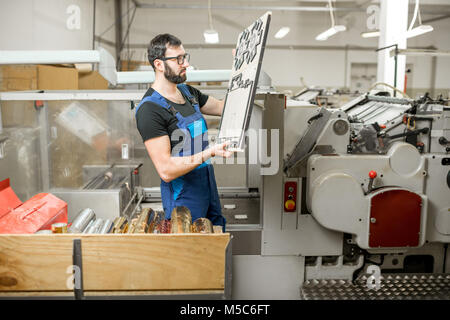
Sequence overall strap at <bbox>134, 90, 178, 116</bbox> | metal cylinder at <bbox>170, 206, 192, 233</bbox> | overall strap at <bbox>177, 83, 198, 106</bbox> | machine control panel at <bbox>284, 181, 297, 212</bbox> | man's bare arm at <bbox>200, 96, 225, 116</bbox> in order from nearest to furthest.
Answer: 1. metal cylinder at <bbox>170, 206, 192, 233</bbox>
2. overall strap at <bbox>134, 90, 178, 116</bbox>
3. overall strap at <bbox>177, 83, 198, 106</bbox>
4. man's bare arm at <bbox>200, 96, 225, 116</bbox>
5. machine control panel at <bbox>284, 181, 297, 212</bbox>

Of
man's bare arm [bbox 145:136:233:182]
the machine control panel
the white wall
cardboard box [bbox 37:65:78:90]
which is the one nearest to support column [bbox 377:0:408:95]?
the machine control panel

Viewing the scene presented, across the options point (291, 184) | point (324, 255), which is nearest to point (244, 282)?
point (324, 255)

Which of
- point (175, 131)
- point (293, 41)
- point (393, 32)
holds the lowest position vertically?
point (175, 131)

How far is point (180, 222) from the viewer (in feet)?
4.21

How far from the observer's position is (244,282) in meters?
2.29

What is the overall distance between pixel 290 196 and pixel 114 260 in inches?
49.3

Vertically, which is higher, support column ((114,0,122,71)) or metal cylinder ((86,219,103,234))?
support column ((114,0,122,71))

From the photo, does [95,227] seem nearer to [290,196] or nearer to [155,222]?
[155,222]

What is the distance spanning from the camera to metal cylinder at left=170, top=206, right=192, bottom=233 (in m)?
1.21

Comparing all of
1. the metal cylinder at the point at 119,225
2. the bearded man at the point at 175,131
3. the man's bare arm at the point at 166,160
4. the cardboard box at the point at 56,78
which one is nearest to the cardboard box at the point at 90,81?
the cardboard box at the point at 56,78

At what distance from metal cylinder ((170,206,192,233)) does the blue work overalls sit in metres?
0.35

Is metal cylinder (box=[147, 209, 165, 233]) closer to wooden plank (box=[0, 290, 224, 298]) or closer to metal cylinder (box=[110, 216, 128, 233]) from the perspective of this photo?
metal cylinder (box=[110, 216, 128, 233])

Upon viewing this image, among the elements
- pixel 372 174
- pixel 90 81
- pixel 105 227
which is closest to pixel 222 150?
pixel 105 227
